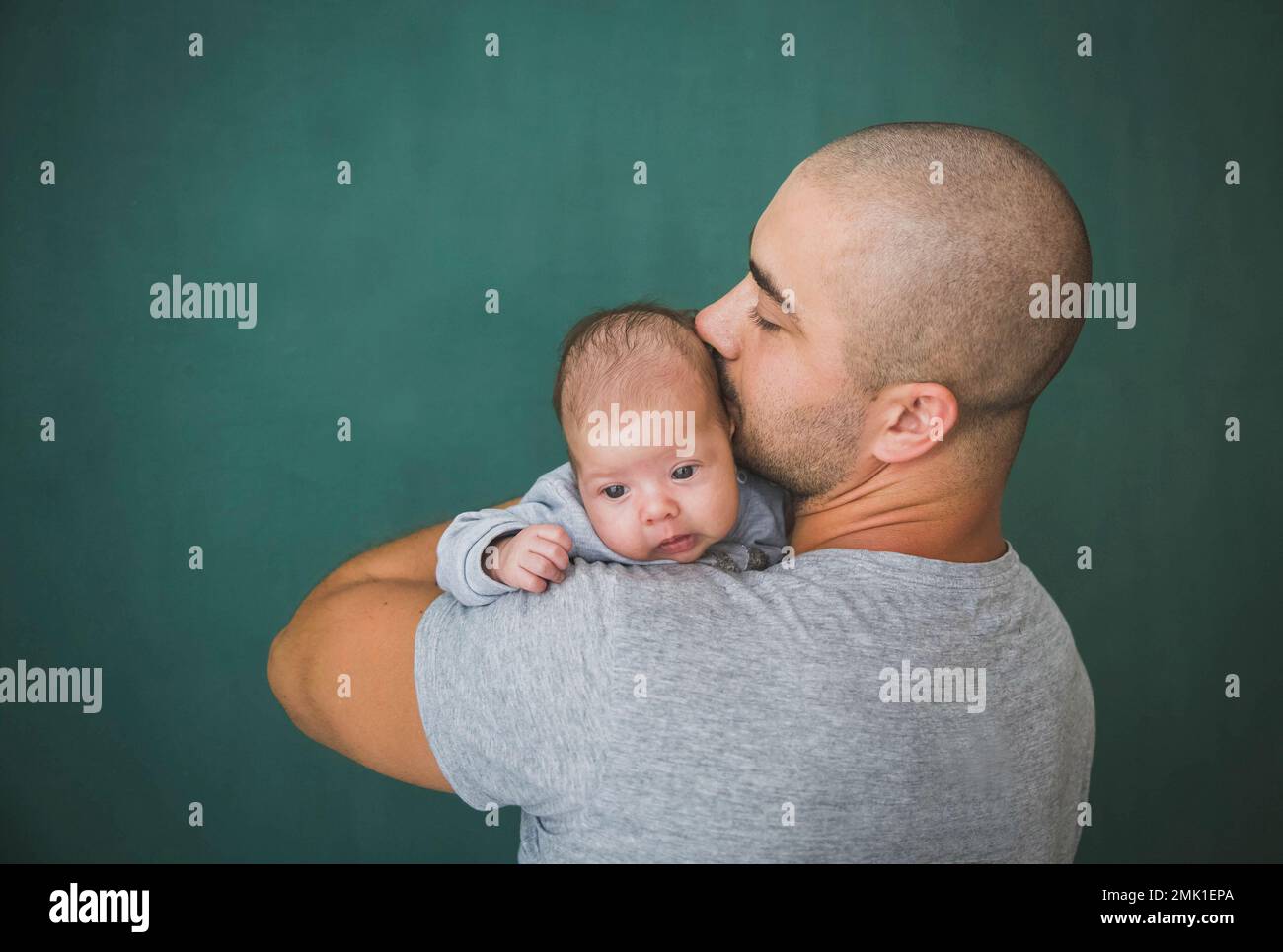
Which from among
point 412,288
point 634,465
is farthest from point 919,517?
point 412,288

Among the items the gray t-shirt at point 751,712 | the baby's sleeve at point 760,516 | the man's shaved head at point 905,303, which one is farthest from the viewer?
the baby's sleeve at point 760,516

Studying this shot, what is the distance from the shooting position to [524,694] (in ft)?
3.15

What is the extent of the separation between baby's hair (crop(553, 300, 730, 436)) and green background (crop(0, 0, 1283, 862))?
1.54 feet

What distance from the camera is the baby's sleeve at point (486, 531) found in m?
1.08

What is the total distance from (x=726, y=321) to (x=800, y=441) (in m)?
0.17

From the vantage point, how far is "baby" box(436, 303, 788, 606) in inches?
44.6

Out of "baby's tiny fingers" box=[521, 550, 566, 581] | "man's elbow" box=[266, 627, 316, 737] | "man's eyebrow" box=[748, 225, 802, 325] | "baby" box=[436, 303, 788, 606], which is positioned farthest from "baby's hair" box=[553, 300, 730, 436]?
"man's elbow" box=[266, 627, 316, 737]

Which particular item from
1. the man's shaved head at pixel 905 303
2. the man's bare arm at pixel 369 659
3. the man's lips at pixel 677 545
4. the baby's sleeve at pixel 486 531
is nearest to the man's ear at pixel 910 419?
the man's shaved head at pixel 905 303

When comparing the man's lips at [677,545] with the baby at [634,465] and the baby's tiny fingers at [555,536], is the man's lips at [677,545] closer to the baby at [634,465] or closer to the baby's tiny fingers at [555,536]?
the baby at [634,465]

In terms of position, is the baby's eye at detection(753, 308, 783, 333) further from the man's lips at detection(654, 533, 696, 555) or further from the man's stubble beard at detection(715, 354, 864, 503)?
the man's lips at detection(654, 533, 696, 555)

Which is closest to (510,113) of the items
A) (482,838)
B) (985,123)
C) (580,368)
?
(580,368)

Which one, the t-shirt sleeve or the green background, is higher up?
the green background

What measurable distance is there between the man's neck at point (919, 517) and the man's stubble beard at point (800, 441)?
1.6 inches

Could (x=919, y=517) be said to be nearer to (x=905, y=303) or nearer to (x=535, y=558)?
(x=905, y=303)
